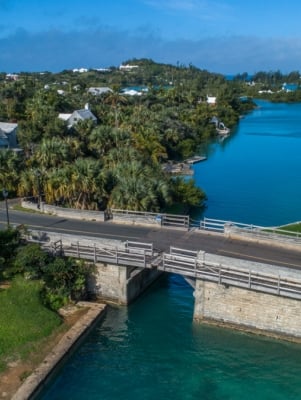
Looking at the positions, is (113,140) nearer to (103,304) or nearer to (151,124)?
(151,124)

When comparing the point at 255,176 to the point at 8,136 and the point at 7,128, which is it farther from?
the point at 7,128

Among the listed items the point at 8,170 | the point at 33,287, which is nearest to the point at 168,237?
the point at 33,287

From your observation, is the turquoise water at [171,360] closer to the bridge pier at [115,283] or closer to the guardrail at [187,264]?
the bridge pier at [115,283]

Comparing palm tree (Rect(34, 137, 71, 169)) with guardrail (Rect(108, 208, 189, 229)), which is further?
palm tree (Rect(34, 137, 71, 169))

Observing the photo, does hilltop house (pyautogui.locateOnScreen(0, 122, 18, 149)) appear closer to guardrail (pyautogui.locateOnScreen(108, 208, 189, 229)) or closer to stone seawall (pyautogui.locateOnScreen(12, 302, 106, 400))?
guardrail (pyautogui.locateOnScreen(108, 208, 189, 229))

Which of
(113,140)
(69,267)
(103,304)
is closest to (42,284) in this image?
(69,267)

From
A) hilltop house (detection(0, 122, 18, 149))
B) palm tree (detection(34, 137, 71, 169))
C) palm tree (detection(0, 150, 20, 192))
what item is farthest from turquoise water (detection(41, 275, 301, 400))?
hilltop house (detection(0, 122, 18, 149))
